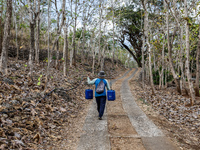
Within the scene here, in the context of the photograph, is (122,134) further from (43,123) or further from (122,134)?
(43,123)

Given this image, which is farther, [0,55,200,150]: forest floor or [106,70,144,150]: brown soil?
[106,70,144,150]: brown soil

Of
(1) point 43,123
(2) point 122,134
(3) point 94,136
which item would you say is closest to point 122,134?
(2) point 122,134

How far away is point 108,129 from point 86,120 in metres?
1.36

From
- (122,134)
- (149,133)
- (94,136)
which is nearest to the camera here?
(94,136)

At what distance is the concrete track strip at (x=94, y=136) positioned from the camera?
447 centimetres

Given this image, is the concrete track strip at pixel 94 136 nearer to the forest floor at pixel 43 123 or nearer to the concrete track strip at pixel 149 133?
the forest floor at pixel 43 123

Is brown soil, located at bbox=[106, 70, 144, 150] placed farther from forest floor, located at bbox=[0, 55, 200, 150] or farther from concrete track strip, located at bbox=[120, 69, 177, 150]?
forest floor, located at bbox=[0, 55, 200, 150]

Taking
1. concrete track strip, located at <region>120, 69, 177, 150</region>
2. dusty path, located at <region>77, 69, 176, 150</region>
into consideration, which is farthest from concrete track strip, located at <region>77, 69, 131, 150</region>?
concrete track strip, located at <region>120, 69, 177, 150</region>

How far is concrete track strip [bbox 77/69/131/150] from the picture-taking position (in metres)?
4.47

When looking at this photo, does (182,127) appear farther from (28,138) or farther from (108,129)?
(28,138)

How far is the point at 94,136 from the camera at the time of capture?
16.8 ft

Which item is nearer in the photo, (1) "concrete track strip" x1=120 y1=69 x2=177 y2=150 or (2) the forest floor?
(2) the forest floor

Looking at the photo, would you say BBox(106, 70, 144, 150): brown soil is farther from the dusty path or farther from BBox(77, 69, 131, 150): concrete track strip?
BBox(77, 69, 131, 150): concrete track strip

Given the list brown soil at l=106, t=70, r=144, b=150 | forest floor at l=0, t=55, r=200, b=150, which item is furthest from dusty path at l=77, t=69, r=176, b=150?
forest floor at l=0, t=55, r=200, b=150
